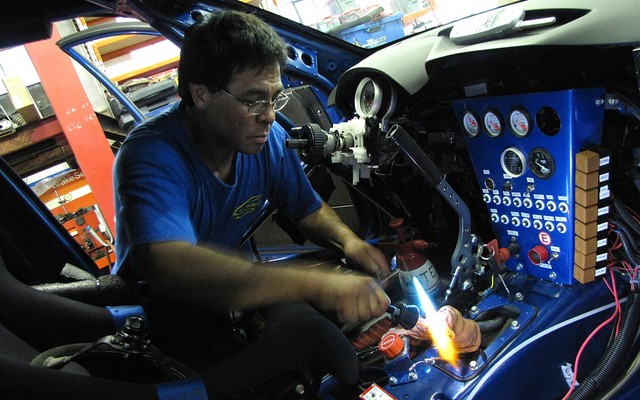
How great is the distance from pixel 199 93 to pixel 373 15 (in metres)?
1.70

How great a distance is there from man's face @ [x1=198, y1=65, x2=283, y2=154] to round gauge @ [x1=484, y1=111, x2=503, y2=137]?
0.61m

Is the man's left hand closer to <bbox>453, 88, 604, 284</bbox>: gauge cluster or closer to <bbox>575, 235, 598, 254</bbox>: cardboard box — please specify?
<bbox>453, 88, 604, 284</bbox>: gauge cluster

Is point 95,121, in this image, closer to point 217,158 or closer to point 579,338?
point 217,158

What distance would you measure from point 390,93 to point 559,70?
46 cm

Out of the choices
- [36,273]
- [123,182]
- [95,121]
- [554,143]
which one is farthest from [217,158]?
[95,121]

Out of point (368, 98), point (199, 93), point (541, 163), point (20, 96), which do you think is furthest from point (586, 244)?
point (20, 96)

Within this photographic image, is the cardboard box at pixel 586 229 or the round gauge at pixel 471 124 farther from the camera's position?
the round gauge at pixel 471 124

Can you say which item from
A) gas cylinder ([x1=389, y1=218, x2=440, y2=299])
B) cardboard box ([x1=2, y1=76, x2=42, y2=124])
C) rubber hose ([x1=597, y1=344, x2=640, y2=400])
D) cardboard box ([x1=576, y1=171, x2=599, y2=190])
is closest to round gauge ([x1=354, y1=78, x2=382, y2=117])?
gas cylinder ([x1=389, y1=218, x2=440, y2=299])

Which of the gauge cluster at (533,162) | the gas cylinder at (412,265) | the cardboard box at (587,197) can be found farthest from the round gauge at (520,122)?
the gas cylinder at (412,265)

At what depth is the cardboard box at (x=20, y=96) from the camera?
328cm

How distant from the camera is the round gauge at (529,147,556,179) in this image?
127cm

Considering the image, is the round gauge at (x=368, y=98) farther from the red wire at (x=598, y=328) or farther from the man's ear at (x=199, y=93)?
the red wire at (x=598, y=328)

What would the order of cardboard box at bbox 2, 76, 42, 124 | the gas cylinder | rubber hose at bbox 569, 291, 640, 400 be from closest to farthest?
rubber hose at bbox 569, 291, 640, 400, the gas cylinder, cardboard box at bbox 2, 76, 42, 124

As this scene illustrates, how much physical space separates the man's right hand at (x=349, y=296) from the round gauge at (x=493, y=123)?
61 cm
